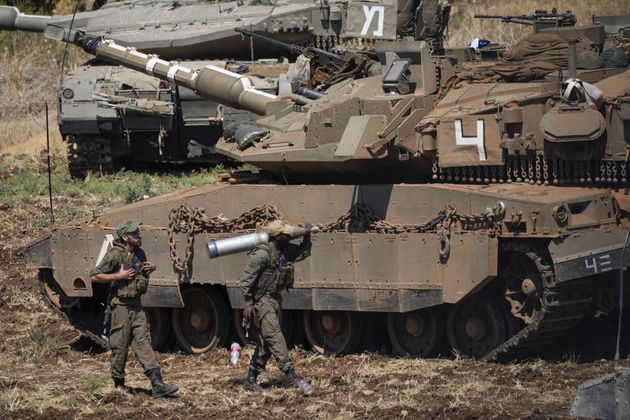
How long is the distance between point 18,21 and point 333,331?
442 inches

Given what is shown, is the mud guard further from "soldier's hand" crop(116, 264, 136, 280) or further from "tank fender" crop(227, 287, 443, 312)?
"soldier's hand" crop(116, 264, 136, 280)

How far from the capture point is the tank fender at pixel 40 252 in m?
17.0

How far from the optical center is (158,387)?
44.6ft

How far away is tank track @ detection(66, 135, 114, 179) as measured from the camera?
81.2ft

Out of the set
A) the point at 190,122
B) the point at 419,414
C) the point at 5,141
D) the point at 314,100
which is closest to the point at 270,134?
the point at 314,100

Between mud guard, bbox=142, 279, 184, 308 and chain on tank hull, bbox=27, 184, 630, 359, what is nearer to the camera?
chain on tank hull, bbox=27, 184, 630, 359

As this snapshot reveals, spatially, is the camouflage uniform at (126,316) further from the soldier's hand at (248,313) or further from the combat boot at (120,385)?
the soldier's hand at (248,313)

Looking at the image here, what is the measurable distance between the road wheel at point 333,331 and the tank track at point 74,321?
2449mm

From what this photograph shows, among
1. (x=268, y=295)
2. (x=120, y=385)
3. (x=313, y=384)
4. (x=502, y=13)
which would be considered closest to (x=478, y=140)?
(x=268, y=295)

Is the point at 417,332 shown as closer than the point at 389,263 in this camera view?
No

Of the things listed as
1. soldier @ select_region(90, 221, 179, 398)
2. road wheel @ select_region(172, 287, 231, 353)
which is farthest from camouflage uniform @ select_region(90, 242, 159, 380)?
road wheel @ select_region(172, 287, 231, 353)

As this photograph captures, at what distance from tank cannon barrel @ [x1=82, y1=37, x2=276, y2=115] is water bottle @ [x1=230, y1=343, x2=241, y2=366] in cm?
300

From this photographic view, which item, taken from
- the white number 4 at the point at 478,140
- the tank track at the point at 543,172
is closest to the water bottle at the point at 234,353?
the tank track at the point at 543,172

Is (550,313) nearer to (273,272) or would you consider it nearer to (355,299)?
(355,299)
